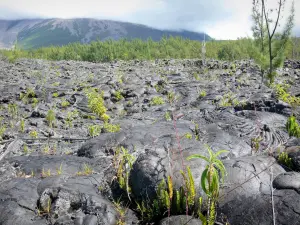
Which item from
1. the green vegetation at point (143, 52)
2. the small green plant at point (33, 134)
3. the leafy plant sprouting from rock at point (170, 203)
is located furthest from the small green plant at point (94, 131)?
the green vegetation at point (143, 52)

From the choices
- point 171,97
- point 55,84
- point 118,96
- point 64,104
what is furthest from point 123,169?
point 55,84

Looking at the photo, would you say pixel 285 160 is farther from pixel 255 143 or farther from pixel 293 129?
pixel 293 129

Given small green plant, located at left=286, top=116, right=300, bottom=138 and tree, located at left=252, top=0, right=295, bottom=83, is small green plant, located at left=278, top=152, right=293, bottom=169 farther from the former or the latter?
tree, located at left=252, top=0, right=295, bottom=83

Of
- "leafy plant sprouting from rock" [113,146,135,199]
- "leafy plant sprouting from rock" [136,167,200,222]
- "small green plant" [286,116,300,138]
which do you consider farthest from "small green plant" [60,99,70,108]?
"leafy plant sprouting from rock" [136,167,200,222]

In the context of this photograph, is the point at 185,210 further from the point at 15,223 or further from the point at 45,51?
the point at 45,51

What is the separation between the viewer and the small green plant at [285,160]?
4172mm

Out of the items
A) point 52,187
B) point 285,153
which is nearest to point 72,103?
point 52,187

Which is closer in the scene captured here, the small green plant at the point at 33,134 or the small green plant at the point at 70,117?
the small green plant at the point at 33,134

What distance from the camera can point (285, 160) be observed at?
4.20m

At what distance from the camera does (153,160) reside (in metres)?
4.07

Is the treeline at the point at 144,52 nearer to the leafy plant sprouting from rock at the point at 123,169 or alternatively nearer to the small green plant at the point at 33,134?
the small green plant at the point at 33,134

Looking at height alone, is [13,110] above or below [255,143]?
below

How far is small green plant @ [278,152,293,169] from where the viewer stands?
417 cm

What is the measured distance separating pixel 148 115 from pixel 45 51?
76490 mm
